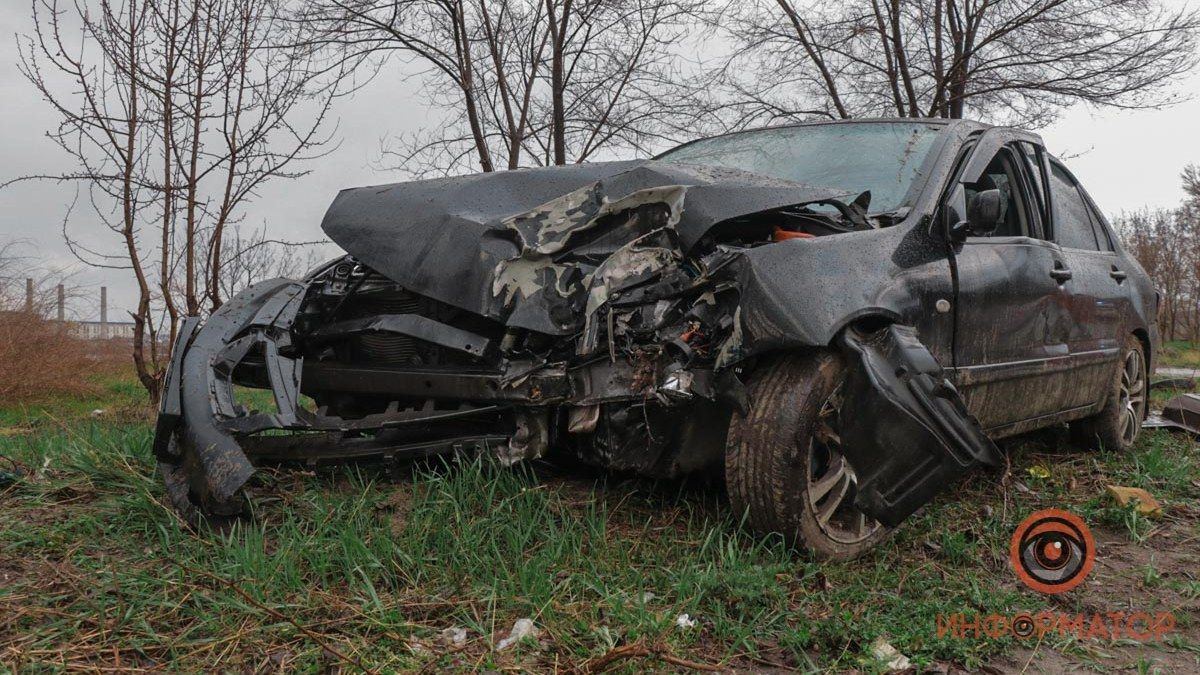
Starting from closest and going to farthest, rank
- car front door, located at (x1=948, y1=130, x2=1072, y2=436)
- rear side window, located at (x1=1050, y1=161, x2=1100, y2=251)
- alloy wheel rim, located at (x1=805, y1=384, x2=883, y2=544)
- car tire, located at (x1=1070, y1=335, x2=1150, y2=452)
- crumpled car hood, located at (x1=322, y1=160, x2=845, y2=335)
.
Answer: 1. alloy wheel rim, located at (x1=805, y1=384, x2=883, y2=544)
2. crumpled car hood, located at (x1=322, y1=160, x2=845, y2=335)
3. car front door, located at (x1=948, y1=130, x2=1072, y2=436)
4. rear side window, located at (x1=1050, y1=161, x2=1100, y2=251)
5. car tire, located at (x1=1070, y1=335, x2=1150, y2=452)

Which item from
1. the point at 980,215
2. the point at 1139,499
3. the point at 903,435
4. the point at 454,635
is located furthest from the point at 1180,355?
the point at 454,635

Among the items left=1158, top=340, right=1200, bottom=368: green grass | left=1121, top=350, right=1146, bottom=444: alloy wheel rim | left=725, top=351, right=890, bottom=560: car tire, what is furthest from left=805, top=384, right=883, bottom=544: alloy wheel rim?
left=1158, top=340, right=1200, bottom=368: green grass

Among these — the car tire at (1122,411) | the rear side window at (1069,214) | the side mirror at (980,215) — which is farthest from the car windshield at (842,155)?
the car tire at (1122,411)

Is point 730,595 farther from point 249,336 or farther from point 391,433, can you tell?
point 249,336

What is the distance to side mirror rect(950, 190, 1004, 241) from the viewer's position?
3572 millimetres

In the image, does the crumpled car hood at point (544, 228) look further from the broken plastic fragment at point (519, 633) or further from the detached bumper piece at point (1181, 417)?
the detached bumper piece at point (1181, 417)

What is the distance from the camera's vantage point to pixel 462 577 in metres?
2.85

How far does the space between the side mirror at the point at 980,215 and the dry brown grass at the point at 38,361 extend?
378 inches

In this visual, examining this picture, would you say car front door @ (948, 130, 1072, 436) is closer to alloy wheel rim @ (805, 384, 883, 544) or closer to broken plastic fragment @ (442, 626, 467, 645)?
alloy wheel rim @ (805, 384, 883, 544)

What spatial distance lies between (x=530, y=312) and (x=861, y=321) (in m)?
1.13

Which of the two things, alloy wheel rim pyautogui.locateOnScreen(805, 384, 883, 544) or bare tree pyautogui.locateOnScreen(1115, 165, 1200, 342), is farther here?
bare tree pyautogui.locateOnScreen(1115, 165, 1200, 342)

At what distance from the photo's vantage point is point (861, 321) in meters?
3.15

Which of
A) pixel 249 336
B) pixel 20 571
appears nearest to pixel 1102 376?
pixel 249 336

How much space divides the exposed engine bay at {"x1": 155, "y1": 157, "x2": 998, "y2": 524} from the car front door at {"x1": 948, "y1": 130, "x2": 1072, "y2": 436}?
2.10ft
